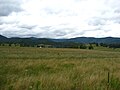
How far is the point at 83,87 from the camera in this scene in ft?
26.3

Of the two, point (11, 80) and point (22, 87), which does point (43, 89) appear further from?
point (11, 80)

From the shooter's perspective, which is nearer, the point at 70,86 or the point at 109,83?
the point at 70,86

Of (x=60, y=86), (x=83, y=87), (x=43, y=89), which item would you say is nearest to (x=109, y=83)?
(x=83, y=87)

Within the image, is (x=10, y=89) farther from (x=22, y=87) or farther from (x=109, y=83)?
(x=109, y=83)

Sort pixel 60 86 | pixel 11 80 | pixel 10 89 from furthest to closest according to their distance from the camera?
pixel 11 80 < pixel 60 86 < pixel 10 89

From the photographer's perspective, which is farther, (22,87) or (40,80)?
(40,80)

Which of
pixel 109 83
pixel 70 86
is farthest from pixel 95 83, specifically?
pixel 70 86

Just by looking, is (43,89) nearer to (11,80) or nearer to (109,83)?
(11,80)

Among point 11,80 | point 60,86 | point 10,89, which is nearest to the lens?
point 10,89

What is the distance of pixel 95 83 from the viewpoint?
8.79 m

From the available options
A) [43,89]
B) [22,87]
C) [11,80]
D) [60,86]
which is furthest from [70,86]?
[11,80]

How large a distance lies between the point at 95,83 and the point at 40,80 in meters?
1.96

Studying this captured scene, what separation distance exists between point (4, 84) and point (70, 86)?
7.08 ft

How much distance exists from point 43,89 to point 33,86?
17.3 inches
